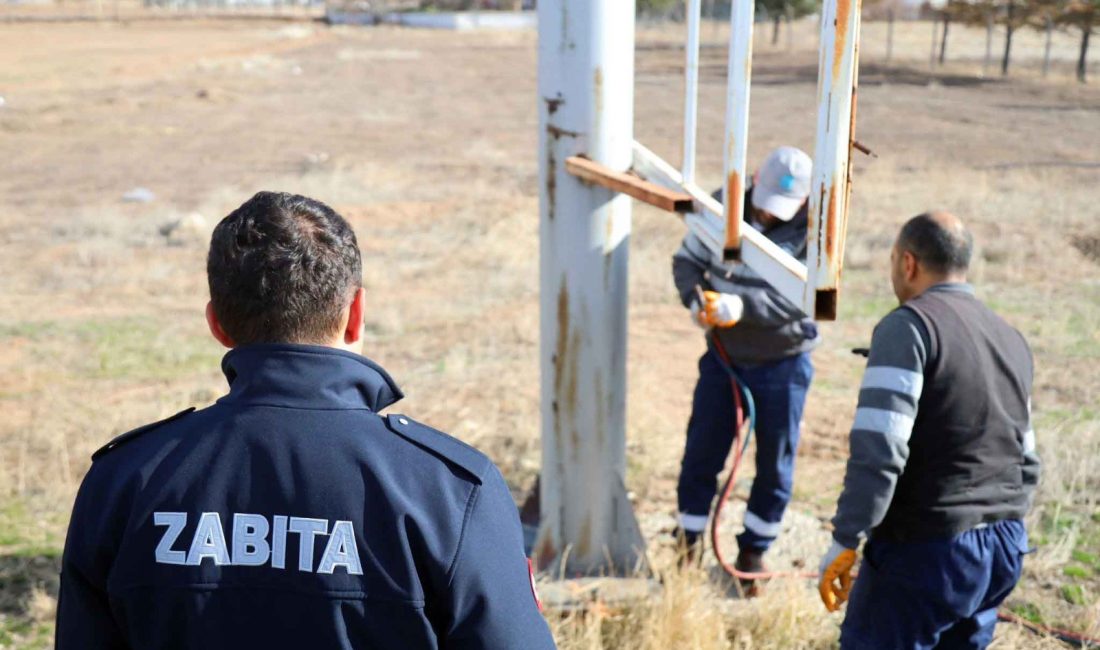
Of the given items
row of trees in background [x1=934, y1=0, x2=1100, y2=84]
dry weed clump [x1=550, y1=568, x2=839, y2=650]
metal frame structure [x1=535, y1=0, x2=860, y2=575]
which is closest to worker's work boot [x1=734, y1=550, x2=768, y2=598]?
dry weed clump [x1=550, y1=568, x2=839, y2=650]

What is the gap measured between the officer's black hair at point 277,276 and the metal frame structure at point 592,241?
1.50 metres

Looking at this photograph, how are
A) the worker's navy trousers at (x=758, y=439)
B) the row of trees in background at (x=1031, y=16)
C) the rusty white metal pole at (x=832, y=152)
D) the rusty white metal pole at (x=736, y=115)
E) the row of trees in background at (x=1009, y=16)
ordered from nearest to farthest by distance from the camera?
1. the rusty white metal pole at (x=832, y=152)
2. the rusty white metal pole at (x=736, y=115)
3. the worker's navy trousers at (x=758, y=439)
4. the row of trees in background at (x=1031, y=16)
5. the row of trees in background at (x=1009, y=16)

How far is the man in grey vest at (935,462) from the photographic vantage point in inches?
107

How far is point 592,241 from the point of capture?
367cm

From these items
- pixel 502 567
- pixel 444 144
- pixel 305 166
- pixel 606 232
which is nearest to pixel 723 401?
pixel 606 232

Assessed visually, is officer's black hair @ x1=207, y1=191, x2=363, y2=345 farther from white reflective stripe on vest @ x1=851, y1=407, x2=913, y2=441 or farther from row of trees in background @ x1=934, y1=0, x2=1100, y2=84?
row of trees in background @ x1=934, y1=0, x2=1100, y2=84

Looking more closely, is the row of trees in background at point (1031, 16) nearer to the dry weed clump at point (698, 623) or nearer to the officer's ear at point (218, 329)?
the dry weed clump at point (698, 623)

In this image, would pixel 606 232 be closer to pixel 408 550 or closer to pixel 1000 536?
pixel 1000 536

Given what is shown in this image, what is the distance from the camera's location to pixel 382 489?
4.88 feet

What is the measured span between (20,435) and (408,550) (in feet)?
16.9

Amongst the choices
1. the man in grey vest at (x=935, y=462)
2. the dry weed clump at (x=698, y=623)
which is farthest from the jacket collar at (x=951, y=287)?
the dry weed clump at (x=698, y=623)

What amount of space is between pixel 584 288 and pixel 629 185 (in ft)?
1.48

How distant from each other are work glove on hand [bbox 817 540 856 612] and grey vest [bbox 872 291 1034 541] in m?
0.15

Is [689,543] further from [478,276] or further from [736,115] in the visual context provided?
[478,276]
